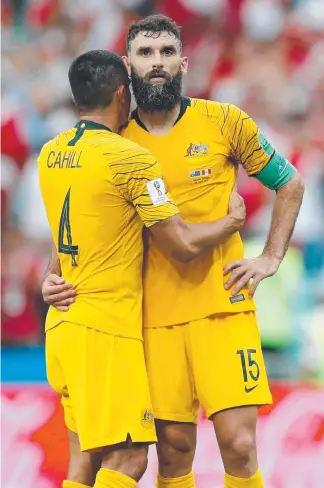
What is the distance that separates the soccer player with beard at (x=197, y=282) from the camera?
380cm

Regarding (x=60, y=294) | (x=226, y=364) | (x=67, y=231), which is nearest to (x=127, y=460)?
(x=226, y=364)

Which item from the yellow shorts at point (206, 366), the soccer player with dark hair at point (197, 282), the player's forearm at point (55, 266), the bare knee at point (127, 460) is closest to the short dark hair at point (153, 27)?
the soccer player with dark hair at point (197, 282)

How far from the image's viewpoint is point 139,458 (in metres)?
3.61

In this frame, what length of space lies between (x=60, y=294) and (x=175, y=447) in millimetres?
820

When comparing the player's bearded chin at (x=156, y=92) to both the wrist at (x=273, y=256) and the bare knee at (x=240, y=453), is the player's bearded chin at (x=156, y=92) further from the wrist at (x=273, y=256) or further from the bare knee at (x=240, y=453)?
the bare knee at (x=240, y=453)

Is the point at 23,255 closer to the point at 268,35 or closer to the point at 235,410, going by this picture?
the point at 268,35

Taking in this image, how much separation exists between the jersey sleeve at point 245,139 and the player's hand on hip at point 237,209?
6.2 inches

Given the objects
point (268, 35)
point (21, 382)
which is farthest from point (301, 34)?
point (21, 382)

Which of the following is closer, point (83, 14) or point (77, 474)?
point (77, 474)

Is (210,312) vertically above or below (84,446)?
above

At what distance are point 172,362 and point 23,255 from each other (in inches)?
137

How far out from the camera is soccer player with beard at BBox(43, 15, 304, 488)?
3.80 meters

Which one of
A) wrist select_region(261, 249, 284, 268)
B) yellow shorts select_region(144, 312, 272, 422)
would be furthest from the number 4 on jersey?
wrist select_region(261, 249, 284, 268)

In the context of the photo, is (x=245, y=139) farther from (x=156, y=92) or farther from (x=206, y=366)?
(x=206, y=366)
